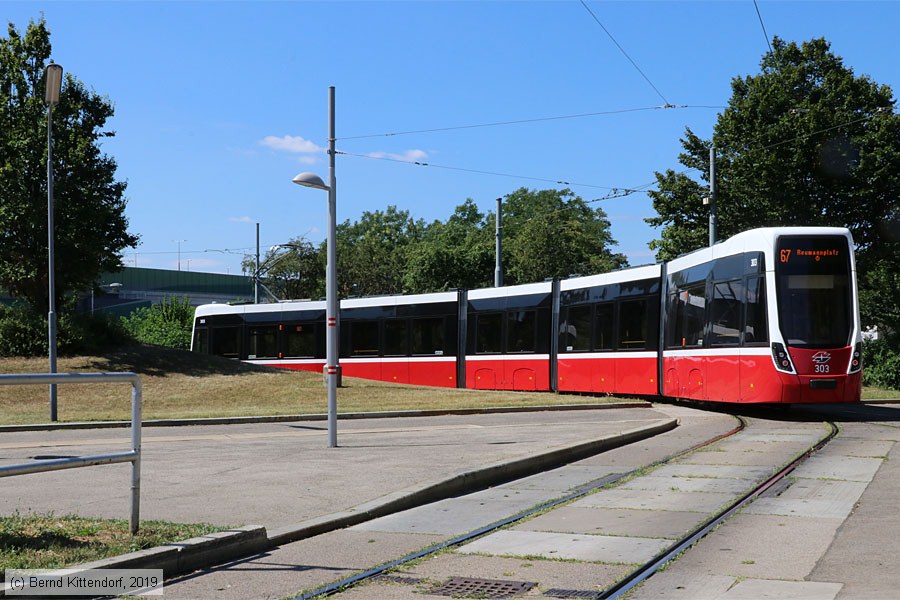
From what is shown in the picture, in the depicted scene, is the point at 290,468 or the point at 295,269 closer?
the point at 290,468

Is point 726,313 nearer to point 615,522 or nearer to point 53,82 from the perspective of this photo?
point 615,522

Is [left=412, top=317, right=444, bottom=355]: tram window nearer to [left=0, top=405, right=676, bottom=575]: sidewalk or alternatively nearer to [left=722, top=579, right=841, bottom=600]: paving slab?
[left=0, top=405, right=676, bottom=575]: sidewalk

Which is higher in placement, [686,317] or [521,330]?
Answer: [686,317]

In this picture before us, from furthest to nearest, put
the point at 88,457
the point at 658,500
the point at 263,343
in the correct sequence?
the point at 263,343
the point at 658,500
the point at 88,457

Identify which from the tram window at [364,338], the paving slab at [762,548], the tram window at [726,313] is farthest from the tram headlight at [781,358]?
the tram window at [364,338]

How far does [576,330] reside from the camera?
27750 mm

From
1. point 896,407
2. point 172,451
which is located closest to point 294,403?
point 172,451

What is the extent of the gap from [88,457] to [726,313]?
50.7 ft

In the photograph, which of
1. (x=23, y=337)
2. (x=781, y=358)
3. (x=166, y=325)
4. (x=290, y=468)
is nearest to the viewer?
(x=290, y=468)

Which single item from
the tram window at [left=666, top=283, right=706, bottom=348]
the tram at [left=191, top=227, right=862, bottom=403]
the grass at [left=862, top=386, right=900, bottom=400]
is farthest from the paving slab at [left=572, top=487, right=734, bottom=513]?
the grass at [left=862, top=386, right=900, bottom=400]

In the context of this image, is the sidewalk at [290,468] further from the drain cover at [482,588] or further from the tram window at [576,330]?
the tram window at [576,330]

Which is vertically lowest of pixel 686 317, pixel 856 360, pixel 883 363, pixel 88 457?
pixel 88 457

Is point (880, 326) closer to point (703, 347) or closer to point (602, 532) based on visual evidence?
point (703, 347)

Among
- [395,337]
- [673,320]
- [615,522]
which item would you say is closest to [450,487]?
[615,522]
